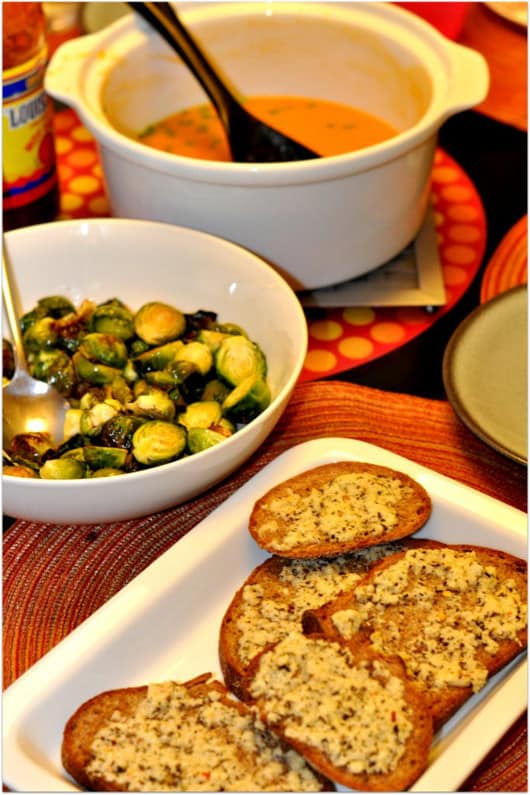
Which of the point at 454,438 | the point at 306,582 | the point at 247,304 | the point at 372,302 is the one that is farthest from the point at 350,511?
the point at 372,302

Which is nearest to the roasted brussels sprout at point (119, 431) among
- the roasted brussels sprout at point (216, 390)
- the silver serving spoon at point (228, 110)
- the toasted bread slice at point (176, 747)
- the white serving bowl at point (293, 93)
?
the roasted brussels sprout at point (216, 390)

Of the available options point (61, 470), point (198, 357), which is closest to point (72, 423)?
point (61, 470)

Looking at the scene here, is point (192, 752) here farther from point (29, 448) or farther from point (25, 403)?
point (25, 403)

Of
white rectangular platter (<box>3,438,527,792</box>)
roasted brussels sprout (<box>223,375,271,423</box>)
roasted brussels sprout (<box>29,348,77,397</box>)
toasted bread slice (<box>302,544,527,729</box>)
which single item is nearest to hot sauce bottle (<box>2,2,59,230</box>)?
roasted brussels sprout (<box>29,348,77,397</box>)

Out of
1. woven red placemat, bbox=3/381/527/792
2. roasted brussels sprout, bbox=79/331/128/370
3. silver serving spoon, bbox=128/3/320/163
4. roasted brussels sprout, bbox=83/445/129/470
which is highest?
silver serving spoon, bbox=128/3/320/163

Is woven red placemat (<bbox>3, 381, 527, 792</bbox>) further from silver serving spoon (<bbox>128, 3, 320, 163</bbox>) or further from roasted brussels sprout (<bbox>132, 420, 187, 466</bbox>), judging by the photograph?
silver serving spoon (<bbox>128, 3, 320, 163</bbox>)

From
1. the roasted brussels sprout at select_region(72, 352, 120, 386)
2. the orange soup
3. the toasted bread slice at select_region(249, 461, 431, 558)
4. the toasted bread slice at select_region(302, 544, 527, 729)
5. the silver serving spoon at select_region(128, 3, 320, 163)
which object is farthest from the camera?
the orange soup
